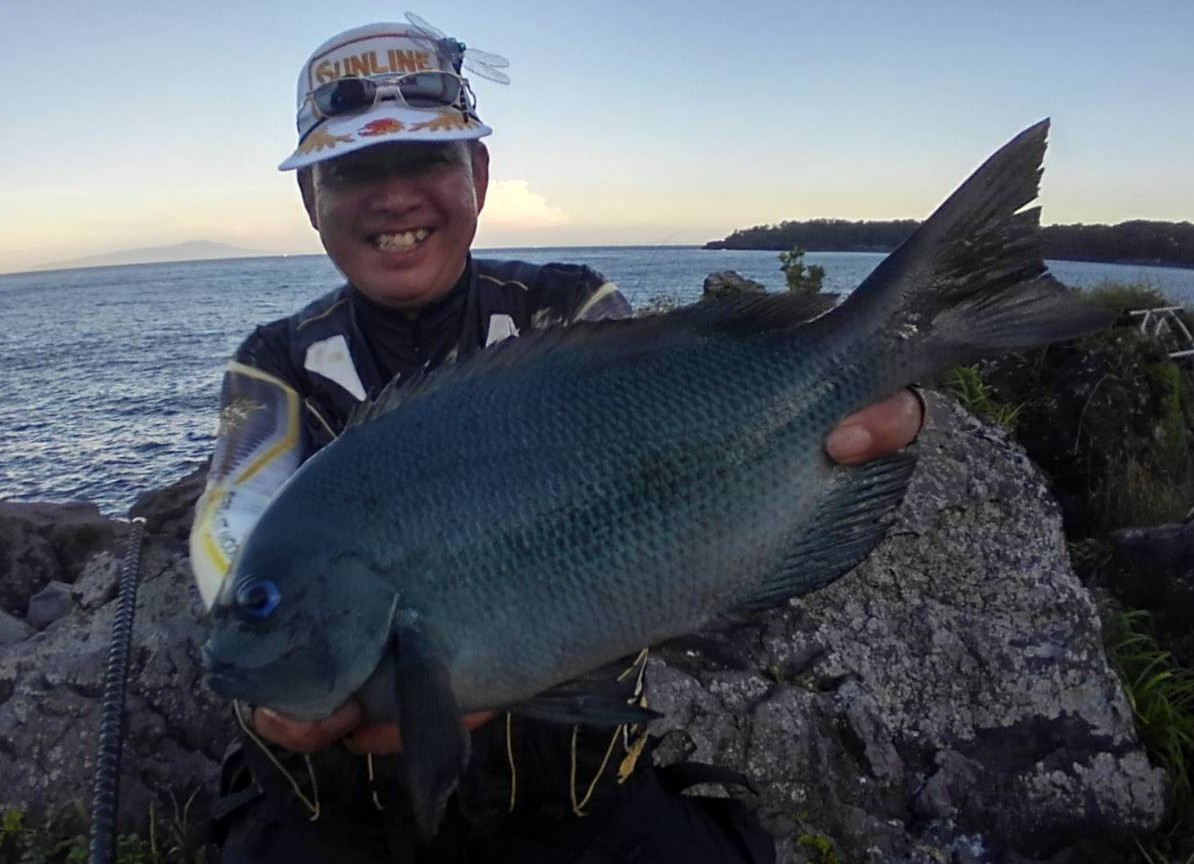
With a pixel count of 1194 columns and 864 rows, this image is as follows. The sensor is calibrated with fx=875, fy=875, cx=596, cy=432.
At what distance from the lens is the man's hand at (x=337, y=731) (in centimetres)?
210

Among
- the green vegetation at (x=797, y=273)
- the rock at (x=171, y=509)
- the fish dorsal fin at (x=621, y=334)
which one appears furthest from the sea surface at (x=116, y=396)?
the fish dorsal fin at (x=621, y=334)

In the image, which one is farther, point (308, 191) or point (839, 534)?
point (308, 191)

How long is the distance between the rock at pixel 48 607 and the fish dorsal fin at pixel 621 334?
6.51 m

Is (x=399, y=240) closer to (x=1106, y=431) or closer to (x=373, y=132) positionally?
(x=373, y=132)

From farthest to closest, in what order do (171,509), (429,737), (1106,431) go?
1. (1106,431)
2. (171,509)
3. (429,737)

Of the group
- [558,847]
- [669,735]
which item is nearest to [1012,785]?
[669,735]

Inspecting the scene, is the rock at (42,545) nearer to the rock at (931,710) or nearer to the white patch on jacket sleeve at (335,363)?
the white patch on jacket sleeve at (335,363)

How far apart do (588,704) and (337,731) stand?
68 centimetres

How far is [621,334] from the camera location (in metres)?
2.16

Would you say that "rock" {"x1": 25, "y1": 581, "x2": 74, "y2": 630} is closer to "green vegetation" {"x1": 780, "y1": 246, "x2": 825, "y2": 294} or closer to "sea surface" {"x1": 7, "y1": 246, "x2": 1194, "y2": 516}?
"sea surface" {"x1": 7, "y1": 246, "x2": 1194, "y2": 516}

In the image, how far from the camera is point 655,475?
6.63 feet

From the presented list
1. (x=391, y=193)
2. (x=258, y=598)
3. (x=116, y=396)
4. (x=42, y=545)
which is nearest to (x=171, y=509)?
(x=391, y=193)

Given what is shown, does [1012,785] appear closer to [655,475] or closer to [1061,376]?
[655,475]

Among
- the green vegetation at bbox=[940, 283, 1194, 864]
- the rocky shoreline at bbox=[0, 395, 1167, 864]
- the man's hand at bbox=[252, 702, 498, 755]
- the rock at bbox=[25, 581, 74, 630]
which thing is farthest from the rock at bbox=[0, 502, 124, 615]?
the green vegetation at bbox=[940, 283, 1194, 864]
